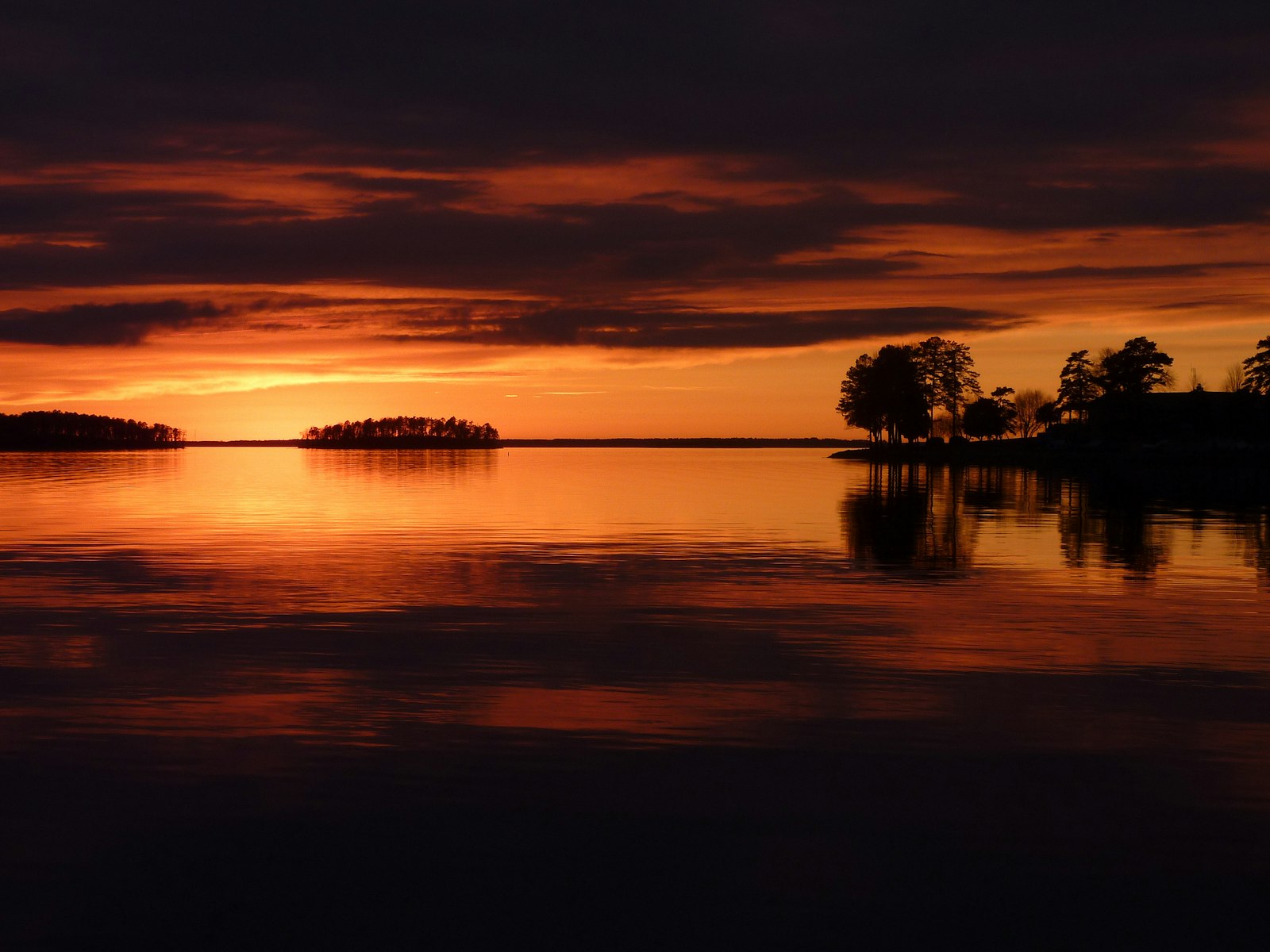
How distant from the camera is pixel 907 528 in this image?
154 feet

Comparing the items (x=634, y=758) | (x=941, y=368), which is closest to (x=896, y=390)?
(x=941, y=368)

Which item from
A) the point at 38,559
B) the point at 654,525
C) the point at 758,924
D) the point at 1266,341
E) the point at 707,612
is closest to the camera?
the point at 758,924

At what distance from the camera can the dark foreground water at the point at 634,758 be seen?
29.3 feet

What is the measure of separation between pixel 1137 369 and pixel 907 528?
13081 cm

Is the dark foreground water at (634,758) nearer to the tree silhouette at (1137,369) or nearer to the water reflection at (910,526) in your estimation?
the water reflection at (910,526)

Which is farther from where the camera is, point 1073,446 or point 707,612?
point 1073,446

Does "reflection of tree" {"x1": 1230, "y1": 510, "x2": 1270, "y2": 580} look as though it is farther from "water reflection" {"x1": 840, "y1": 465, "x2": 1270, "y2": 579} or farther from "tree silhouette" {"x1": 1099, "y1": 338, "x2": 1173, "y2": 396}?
"tree silhouette" {"x1": 1099, "y1": 338, "x2": 1173, "y2": 396}

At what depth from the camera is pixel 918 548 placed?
37.9 meters

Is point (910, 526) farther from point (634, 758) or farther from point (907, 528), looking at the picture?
point (634, 758)

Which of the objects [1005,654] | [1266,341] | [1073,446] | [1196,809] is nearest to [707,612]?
[1005,654]

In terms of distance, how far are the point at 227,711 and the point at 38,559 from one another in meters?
22.6

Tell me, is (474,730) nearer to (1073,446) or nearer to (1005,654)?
(1005,654)

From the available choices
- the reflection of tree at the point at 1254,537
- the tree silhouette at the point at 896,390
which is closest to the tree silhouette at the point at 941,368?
the tree silhouette at the point at 896,390

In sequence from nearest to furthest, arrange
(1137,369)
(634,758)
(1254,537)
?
(634,758), (1254,537), (1137,369)
